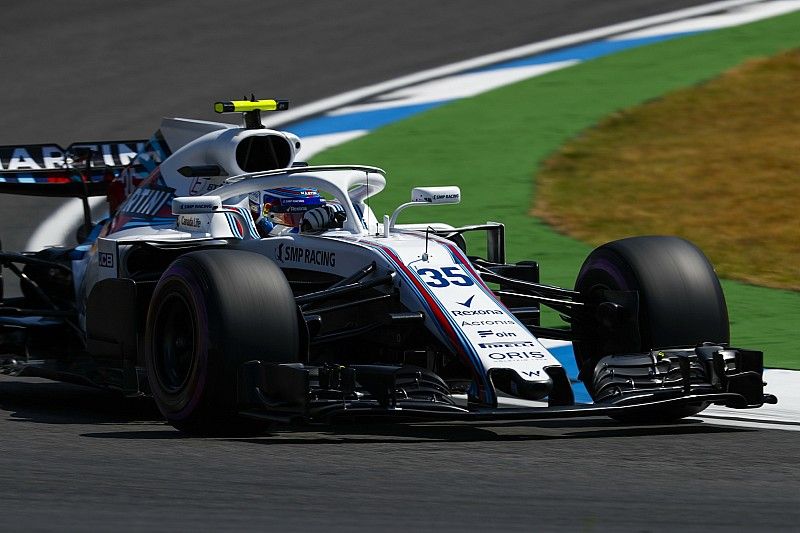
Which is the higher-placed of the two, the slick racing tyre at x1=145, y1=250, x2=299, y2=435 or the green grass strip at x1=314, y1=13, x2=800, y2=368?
the green grass strip at x1=314, y1=13, x2=800, y2=368

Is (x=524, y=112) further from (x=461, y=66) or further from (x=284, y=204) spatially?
(x=284, y=204)

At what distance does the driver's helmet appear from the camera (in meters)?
9.18

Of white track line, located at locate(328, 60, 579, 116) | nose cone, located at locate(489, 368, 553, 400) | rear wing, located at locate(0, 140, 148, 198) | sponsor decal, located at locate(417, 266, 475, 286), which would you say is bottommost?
nose cone, located at locate(489, 368, 553, 400)

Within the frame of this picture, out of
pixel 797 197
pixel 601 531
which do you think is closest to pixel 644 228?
pixel 797 197

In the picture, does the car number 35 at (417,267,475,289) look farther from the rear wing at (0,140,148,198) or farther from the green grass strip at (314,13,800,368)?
the rear wing at (0,140,148,198)

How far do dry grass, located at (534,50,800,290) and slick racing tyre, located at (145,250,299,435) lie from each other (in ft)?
17.8

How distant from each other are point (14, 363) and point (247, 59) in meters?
10.2

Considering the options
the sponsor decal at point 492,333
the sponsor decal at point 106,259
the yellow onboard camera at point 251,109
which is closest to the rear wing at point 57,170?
the yellow onboard camera at point 251,109

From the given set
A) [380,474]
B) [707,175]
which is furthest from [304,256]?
[707,175]

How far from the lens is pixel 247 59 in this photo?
19125 mm

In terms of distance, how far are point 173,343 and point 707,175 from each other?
8.17 metres

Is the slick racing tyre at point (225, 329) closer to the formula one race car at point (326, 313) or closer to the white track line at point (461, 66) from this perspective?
the formula one race car at point (326, 313)

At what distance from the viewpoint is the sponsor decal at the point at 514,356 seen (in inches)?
297

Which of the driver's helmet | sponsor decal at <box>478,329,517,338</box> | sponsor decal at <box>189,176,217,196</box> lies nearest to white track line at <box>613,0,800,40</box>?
sponsor decal at <box>189,176,217,196</box>
